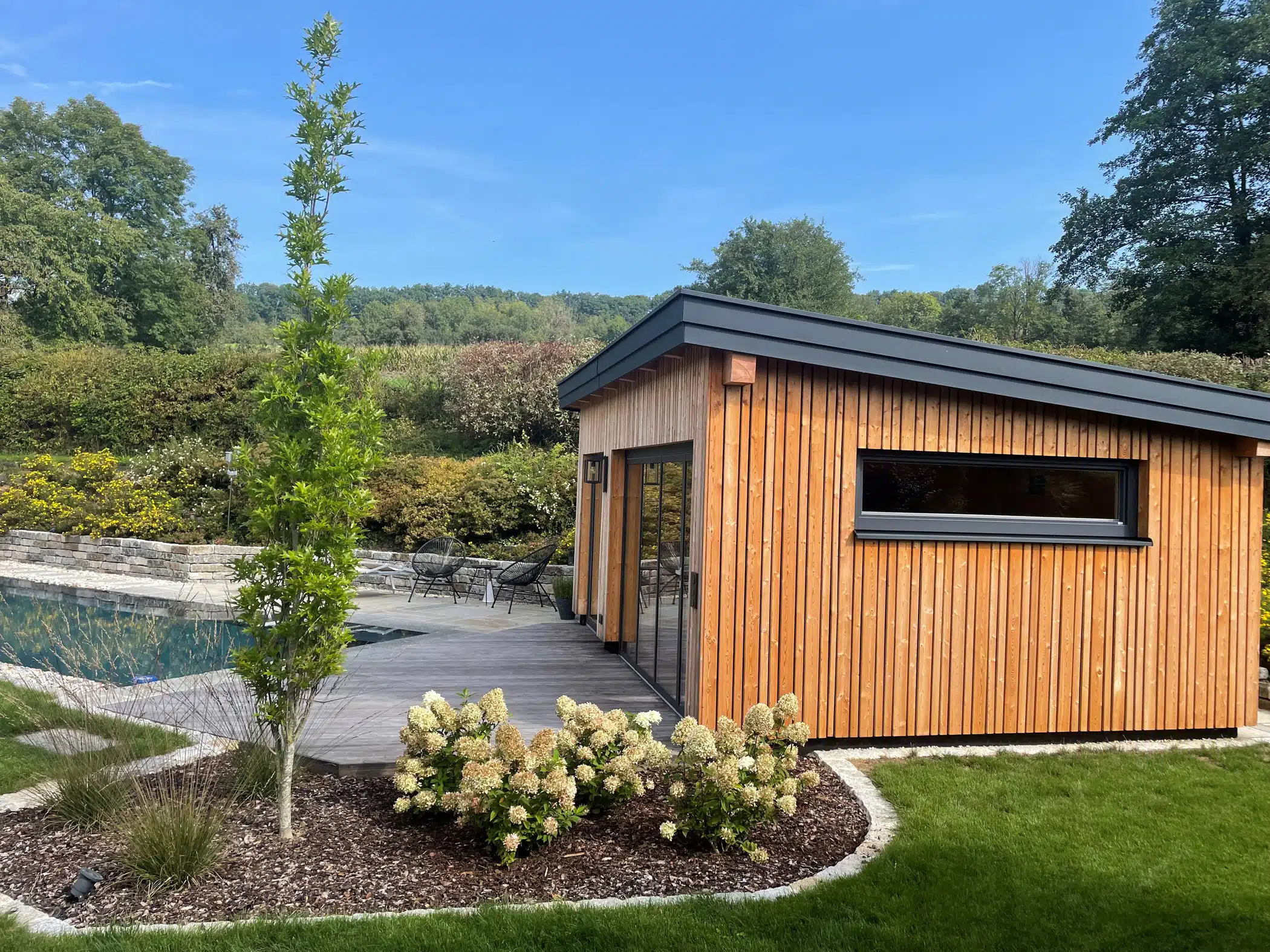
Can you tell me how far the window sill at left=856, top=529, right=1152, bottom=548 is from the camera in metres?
5.58

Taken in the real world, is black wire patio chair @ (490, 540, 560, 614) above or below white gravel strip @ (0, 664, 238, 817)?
above

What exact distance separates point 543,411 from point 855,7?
54.6ft

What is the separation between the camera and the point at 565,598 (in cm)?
Result: 1091

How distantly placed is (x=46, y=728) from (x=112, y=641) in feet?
8.21

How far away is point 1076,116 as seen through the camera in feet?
102

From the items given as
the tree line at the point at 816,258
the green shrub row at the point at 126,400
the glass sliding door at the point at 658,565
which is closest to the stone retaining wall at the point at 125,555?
the green shrub row at the point at 126,400

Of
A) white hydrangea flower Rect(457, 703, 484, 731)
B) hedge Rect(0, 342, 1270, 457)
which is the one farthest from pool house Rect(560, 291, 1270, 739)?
hedge Rect(0, 342, 1270, 457)

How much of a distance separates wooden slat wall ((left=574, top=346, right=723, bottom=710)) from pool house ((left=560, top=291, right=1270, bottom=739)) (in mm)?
40

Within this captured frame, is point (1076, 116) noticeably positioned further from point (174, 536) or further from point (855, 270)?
point (174, 536)

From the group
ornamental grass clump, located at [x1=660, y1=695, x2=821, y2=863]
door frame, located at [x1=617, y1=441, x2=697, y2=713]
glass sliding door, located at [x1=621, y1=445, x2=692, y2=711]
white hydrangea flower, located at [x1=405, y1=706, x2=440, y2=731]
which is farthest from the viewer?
glass sliding door, located at [x1=621, y1=445, x2=692, y2=711]

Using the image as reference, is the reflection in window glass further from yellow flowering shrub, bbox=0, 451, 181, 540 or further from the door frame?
yellow flowering shrub, bbox=0, 451, 181, 540

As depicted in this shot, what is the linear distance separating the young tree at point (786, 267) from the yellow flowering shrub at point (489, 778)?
30.9m

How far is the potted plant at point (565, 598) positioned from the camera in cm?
1081

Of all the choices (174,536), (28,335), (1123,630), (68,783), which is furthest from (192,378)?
(1123,630)
